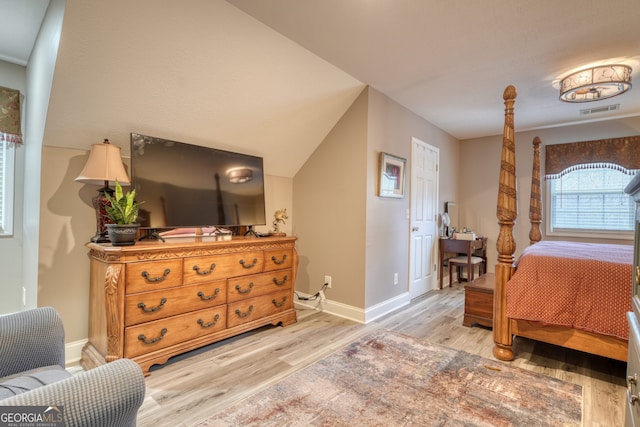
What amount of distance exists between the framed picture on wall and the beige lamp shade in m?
2.26

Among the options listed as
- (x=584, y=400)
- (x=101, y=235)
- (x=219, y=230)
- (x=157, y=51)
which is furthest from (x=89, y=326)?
(x=584, y=400)

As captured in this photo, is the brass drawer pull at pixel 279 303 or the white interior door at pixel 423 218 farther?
the white interior door at pixel 423 218

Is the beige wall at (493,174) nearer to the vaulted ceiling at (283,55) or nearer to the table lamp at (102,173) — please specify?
the vaulted ceiling at (283,55)

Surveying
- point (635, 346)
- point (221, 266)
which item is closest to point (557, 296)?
point (635, 346)

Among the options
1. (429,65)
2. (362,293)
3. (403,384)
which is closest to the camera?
(403,384)

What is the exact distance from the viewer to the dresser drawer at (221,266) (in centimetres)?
218

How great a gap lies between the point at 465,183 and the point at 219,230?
4.16 metres

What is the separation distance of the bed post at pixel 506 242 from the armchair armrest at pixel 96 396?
92.8 inches

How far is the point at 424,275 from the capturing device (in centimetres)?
408

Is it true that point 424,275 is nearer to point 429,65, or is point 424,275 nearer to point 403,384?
point 403,384

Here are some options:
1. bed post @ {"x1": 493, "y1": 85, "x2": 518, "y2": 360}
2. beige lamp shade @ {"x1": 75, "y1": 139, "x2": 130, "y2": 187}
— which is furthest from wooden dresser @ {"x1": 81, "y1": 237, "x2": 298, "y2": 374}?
bed post @ {"x1": 493, "y1": 85, "x2": 518, "y2": 360}

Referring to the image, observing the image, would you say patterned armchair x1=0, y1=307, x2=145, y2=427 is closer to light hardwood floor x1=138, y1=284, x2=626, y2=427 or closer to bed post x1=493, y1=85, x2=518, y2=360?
light hardwood floor x1=138, y1=284, x2=626, y2=427

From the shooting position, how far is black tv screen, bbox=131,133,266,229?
2229 mm

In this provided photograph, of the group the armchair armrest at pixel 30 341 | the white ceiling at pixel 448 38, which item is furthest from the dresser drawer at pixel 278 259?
the white ceiling at pixel 448 38
